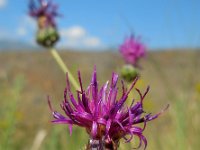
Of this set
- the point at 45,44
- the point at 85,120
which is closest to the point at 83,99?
the point at 85,120

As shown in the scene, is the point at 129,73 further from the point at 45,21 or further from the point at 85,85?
the point at 85,85

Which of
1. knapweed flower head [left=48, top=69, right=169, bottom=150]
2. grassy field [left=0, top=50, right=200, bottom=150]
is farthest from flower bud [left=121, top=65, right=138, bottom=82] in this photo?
knapweed flower head [left=48, top=69, right=169, bottom=150]

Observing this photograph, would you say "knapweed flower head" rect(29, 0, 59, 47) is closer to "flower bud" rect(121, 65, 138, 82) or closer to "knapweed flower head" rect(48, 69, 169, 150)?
"flower bud" rect(121, 65, 138, 82)

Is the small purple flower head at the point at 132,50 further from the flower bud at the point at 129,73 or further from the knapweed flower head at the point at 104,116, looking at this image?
the knapweed flower head at the point at 104,116

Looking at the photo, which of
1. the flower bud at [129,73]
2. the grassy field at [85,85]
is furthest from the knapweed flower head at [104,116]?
the flower bud at [129,73]

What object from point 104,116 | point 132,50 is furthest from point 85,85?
point 104,116

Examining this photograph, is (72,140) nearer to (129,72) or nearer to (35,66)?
(129,72)
